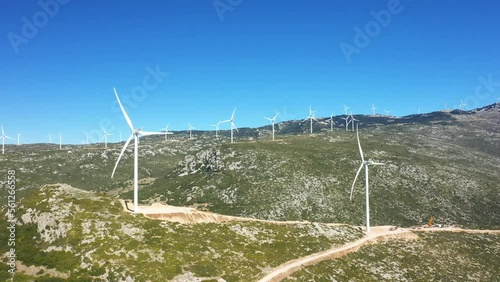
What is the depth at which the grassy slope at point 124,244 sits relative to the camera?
5256 cm

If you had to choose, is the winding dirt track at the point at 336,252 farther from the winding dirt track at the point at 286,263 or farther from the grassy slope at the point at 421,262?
the grassy slope at the point at 421,262

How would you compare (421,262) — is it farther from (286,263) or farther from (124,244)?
(124,244)

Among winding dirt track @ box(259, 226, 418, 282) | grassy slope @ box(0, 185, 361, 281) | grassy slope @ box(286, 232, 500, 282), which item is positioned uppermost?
grassy slope @ box(0, 185, 361, 281)

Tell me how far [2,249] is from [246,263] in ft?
119

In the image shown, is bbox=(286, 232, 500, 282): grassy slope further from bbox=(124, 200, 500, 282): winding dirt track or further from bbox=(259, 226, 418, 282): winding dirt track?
bbox=(124, 200, 500, 282): winding dirt track

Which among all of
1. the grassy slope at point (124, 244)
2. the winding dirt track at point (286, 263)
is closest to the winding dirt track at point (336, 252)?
the winding dirt track at point (286, 263)

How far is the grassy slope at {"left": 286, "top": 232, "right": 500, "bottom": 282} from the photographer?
67.9m

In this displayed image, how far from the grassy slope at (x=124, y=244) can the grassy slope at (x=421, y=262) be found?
702cm

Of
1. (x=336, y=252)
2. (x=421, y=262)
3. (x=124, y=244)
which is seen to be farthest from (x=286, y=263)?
(x=421, y=262)

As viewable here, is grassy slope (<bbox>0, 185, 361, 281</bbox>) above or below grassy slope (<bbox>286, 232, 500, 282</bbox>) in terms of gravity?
above

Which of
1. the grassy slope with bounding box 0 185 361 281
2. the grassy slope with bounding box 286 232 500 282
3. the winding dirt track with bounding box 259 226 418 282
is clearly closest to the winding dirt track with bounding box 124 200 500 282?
the winding dirt track with bounding box 259 226 418 282

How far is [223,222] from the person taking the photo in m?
78.7

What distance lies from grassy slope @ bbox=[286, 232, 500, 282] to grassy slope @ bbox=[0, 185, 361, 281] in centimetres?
702

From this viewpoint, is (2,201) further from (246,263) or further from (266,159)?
(246,263)
